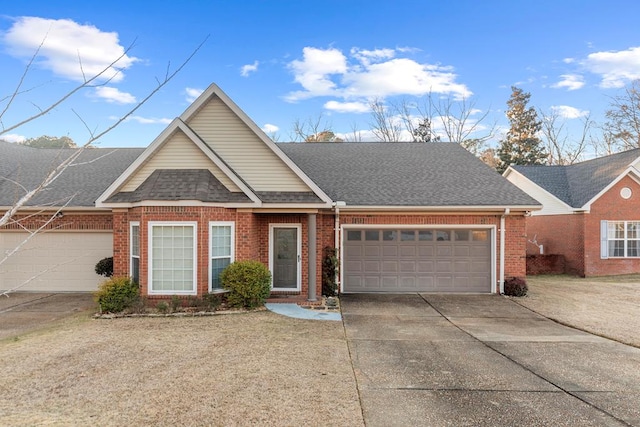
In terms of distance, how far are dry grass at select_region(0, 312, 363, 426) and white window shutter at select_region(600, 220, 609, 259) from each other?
1545 centimetres

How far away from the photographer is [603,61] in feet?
89.3

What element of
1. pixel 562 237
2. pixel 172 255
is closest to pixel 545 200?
pixel 562 237

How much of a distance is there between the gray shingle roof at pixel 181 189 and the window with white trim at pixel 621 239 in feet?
55.5

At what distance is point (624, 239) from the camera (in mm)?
17594

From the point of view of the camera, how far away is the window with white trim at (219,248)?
9.95 meters

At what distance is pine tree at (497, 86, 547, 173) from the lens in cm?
3912

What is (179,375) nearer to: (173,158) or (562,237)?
(173,158)

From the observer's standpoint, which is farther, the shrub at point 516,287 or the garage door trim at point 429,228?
the garage door trim at point 429,228

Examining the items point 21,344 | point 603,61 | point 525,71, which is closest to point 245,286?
point 21,344

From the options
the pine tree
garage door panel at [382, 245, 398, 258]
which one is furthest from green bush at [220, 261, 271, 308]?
the pine tree

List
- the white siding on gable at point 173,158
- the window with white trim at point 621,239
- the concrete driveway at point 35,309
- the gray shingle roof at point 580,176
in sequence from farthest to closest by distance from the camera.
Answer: the gray shingle roof at point 580,176 < the window with white trim at point 621,239 < the white siding on gable at point 173,158 < the concrete driveway at point 35,309

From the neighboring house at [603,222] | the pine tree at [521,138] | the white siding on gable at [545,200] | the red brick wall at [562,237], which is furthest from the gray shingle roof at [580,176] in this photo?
the pine tree at [521,138]

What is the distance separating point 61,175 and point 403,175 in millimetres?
13021

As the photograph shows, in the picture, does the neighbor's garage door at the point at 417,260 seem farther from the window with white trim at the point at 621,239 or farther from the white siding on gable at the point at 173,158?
the window with white trim at the point at 621,239
